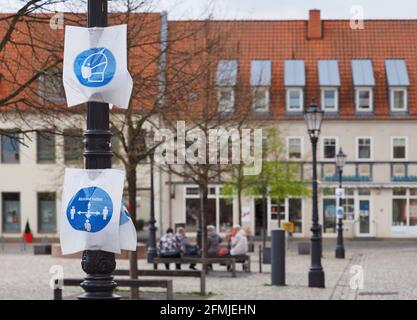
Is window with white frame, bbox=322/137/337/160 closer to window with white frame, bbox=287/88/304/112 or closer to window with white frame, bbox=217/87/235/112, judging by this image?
window with white frame, bbox=287/88/304/112

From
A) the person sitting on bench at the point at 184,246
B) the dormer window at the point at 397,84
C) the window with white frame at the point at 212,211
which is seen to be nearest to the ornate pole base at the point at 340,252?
the person sitting on bench at the point at 184,246

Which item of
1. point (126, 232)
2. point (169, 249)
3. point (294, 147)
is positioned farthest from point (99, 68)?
point (294, 147)

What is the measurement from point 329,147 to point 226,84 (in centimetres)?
2279

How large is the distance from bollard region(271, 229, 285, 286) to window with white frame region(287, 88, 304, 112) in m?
29.0

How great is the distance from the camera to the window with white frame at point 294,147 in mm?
49281

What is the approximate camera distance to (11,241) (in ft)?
167

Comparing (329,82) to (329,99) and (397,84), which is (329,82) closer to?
(329,99)

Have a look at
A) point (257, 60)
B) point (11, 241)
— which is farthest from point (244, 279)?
point (11, 241)

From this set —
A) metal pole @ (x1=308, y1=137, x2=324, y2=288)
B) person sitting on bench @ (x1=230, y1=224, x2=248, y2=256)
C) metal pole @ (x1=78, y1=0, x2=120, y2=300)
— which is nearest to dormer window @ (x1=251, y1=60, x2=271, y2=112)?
person sitting on bench @ (x1=230, y1=224, x2=248, y2=256)

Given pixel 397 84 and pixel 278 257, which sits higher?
pixel 397 84

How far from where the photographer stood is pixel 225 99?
3019cm

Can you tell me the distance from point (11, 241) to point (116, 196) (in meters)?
44.0

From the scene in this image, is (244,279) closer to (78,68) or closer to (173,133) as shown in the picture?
(173,133)

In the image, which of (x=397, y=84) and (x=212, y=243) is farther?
(x=397, y=84)
